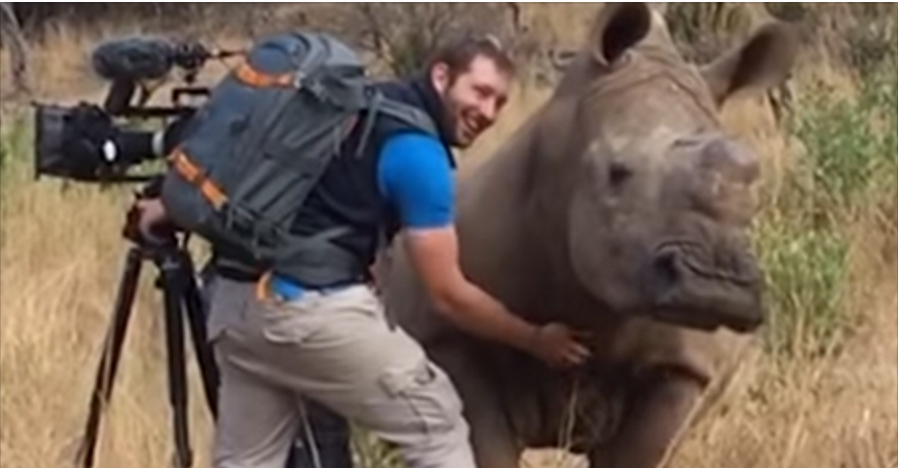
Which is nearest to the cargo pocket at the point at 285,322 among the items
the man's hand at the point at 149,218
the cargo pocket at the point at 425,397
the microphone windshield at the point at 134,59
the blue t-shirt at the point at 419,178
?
the cargo pocket at the point at 425,397

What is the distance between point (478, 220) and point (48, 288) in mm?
3252

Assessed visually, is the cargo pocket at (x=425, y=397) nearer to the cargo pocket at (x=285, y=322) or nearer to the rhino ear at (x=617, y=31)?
the cargo pocket at (x=285, y=322)

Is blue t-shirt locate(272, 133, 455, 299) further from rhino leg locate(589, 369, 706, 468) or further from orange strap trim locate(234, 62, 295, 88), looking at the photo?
rhino leg locate(589, 369, 706, 468)

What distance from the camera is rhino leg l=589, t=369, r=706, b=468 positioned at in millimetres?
7156

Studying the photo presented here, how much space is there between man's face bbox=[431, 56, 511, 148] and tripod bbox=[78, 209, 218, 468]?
0.81m

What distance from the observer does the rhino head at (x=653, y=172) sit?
632cm

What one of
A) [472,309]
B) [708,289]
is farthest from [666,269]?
[472,309]

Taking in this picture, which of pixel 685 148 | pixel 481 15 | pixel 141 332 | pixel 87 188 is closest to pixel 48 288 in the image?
pixel 141 332

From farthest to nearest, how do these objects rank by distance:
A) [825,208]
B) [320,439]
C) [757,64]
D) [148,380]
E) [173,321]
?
[825,208]
[148,380]
[757,64]
[173,321]
[320,439]

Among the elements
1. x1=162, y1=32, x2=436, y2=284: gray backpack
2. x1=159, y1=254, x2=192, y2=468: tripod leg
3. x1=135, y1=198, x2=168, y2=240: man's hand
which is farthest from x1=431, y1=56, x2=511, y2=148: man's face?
x1=159, y1=254, x2=192, y2=468: tripod leg

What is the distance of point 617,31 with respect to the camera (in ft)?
23.2

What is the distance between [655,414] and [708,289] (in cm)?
99

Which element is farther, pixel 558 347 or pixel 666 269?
pixel 558 347

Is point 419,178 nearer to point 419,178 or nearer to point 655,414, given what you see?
point 419,178
